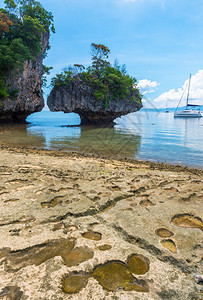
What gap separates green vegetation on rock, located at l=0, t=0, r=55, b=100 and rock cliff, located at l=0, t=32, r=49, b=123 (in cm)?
103

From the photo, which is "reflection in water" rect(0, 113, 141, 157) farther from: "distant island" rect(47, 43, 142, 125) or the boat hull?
the boat hull

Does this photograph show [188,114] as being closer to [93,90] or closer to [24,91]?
[93,90]

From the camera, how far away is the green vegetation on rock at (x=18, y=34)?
21609 millimetres

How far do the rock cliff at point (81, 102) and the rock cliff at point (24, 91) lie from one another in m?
2.89

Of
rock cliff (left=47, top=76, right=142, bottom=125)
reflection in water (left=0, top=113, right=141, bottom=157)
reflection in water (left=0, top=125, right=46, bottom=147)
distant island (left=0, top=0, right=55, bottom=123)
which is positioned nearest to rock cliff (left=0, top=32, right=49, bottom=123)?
distant island (left=0, top=0, right=55, bottom=123)

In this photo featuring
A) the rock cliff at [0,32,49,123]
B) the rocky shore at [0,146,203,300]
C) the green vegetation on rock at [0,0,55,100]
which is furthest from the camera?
the rock cliff at [0,32,49,123]

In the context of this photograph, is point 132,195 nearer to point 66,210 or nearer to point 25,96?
point 66,210

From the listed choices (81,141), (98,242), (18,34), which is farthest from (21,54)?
(98,242)

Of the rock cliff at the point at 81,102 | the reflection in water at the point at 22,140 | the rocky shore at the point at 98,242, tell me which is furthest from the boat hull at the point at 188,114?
the rocky shore at the point at 98,242

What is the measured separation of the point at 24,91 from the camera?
91.7 feet

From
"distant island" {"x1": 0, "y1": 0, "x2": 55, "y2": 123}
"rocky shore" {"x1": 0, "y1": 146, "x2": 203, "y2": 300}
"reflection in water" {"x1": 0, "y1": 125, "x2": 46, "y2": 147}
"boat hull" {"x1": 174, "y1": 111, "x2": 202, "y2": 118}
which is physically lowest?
"rocky shore" {"x1": 0, "y1": 146, "x2": 203, "y2": 300}

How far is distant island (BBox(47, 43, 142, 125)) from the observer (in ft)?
106

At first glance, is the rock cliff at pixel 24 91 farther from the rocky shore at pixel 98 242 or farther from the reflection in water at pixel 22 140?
the rocky shore at pixel 98 242

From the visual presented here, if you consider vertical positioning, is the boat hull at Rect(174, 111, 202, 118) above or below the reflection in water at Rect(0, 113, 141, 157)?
above
